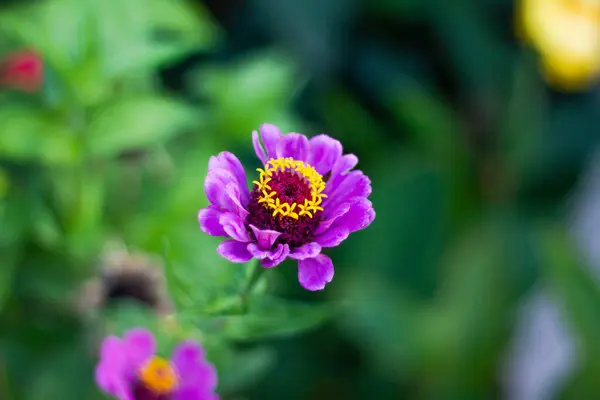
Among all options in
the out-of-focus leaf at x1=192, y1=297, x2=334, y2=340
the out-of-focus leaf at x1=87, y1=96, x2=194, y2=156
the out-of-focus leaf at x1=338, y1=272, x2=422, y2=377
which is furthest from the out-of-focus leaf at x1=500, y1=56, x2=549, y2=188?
the out-of-focus leaf at x1=192, y1=297, x2=334, y2=340

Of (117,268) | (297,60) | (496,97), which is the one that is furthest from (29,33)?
(496,97)

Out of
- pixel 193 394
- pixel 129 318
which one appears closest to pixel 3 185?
pixel 129 318

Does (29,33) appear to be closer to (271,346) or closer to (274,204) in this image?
(274,204)

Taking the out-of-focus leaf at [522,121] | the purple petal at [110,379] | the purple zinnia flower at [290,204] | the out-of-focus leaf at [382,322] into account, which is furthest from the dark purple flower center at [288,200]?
the out-of-focus leaf at [522,121]

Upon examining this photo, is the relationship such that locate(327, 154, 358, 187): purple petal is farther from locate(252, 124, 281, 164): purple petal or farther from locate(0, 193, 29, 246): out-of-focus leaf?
locate(0, 193, 29, 246): out-of-focus leaf

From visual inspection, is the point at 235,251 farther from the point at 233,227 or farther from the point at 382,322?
the point at 382,322
